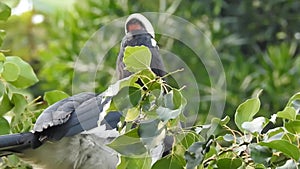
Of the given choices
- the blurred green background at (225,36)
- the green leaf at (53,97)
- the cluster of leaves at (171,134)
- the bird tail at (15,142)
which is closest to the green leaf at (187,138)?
the cluster of leaves at (171,134)

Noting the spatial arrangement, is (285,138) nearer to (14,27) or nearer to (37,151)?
(37,151)

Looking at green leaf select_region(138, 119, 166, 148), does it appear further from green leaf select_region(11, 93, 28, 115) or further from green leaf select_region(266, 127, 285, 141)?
green leaf select_region(11, 93, 28, 115)

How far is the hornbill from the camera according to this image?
1.20 meters

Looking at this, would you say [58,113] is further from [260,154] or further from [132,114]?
[260,154]

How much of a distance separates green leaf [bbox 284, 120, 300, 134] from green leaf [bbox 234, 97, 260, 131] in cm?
9

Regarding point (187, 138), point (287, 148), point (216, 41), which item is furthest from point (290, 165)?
point (216, 41)

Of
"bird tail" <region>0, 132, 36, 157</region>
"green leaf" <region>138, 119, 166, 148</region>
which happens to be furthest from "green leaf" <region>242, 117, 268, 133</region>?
"bird tail" <region>0, 132, 36, 157</region>

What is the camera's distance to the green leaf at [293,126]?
941mm

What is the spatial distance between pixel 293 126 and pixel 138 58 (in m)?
0.22

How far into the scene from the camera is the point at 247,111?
104cm

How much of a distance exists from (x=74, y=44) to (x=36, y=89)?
644 millimetres

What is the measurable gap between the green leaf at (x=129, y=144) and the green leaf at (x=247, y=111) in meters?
0.16

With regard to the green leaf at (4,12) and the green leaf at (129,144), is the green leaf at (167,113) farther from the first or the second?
the green leaf at (4,12)

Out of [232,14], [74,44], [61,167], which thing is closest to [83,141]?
[61,167]
